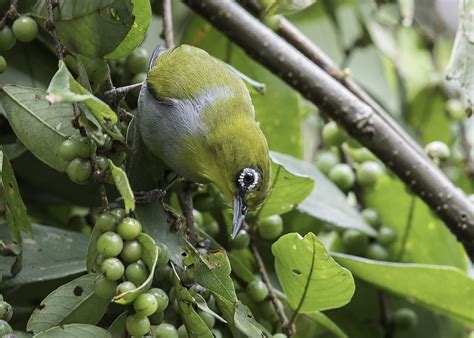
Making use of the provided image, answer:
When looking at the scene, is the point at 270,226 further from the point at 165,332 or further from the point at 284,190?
the point at 165,332

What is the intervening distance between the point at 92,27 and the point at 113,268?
1.22 ft

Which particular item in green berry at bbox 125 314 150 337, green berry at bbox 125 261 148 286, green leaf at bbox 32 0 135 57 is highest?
green leaf at bbox 32 0 135 57

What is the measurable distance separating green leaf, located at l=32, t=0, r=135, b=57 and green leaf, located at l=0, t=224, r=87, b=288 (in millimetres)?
333

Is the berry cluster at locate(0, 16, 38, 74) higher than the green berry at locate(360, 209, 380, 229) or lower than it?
higher

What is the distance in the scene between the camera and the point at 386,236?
1872mm

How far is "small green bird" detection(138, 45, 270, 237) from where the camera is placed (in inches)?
57.2

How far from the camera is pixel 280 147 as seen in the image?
191 cm

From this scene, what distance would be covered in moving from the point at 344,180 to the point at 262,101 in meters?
0.26

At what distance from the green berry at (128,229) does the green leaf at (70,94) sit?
0.14 meters

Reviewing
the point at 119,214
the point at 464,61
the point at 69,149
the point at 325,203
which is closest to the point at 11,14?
the point at 69,149

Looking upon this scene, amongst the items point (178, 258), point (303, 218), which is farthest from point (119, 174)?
point (303, 218)

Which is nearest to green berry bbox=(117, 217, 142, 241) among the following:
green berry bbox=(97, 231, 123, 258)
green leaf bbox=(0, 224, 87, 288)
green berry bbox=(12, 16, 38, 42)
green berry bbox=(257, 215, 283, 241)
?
green berry bbox=(97, 231, 123, 258)

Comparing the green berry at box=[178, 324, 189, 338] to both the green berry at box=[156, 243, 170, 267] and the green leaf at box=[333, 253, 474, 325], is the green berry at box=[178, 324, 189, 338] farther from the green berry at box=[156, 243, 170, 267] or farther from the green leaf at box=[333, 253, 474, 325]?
the green leaf at box=[333, 253, 474, 325]

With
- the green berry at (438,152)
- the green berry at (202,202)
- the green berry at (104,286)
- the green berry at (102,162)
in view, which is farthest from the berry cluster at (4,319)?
the green berry at (438,152)
